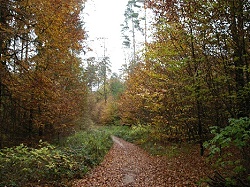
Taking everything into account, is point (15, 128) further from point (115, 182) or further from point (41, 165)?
point (115, 182)

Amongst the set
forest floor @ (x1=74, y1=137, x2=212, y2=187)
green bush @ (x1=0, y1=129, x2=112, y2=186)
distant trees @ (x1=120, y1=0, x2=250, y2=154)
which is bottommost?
forest floor @ (x1=74, y1=137, x2=212, y2=187)

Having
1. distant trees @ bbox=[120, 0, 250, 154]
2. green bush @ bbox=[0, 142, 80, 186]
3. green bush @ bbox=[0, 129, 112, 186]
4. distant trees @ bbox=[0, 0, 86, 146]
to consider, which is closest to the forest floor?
green bush @ bbox=[0, 129, 112, 186]

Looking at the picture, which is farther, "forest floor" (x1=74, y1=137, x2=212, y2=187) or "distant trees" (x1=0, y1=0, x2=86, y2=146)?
"distant trees" (x1=0, y1=0, x2=86, y2=146)

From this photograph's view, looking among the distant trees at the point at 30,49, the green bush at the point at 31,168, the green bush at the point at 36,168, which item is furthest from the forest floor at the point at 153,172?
the distant trees at the point at 30,49

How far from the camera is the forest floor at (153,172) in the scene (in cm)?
746

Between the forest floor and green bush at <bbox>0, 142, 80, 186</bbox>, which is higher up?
green bush at <bbox>0, 142, 80, 186</bbox>

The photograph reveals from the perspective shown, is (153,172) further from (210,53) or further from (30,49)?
(30,49)

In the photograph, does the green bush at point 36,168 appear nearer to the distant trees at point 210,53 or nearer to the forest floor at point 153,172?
the forest floor at point 153,172

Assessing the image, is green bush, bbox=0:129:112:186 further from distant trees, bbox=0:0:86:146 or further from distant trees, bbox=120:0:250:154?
distant trees, bbox=120:0:250:154

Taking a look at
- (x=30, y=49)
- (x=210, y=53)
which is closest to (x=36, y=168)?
(x=30, y=49)

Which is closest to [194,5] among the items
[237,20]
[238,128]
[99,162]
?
[237,20]

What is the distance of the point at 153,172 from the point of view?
8.90 m

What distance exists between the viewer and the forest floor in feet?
24.5

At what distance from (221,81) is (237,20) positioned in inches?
74.4
